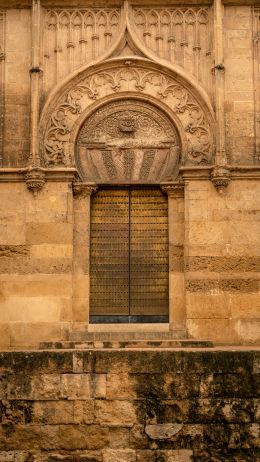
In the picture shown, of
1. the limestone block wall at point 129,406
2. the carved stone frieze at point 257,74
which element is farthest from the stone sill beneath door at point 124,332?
the limestone block wall at point 129,406

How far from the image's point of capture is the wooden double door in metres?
→ 14.0

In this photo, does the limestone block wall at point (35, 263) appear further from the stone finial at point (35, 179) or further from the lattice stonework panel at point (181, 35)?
the lattice stonework panel at point (181, 35)

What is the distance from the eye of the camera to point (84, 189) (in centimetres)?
1409

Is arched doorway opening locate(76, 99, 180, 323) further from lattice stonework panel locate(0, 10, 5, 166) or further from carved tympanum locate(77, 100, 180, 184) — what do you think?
lattice stonework panel locate(0, 10, 5, 166)

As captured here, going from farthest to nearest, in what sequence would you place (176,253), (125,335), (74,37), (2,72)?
(74,37), (2,72), (176,253), (125,335)

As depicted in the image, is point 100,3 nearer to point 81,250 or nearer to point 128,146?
point 128,146

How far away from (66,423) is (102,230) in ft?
18.8

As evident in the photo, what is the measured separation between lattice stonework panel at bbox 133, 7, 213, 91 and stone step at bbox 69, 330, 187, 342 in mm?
4783

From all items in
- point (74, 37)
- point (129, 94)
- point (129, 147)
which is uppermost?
point (74, 37)

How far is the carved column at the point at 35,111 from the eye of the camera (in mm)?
13750

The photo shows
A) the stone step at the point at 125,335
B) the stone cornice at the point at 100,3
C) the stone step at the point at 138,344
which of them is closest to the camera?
the stone step at the point at 138,344

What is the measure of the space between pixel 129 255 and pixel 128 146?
211 centimetres

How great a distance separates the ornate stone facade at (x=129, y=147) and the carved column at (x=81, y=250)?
20 mm

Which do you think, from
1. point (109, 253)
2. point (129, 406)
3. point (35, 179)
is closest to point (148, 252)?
point (109, 253)
